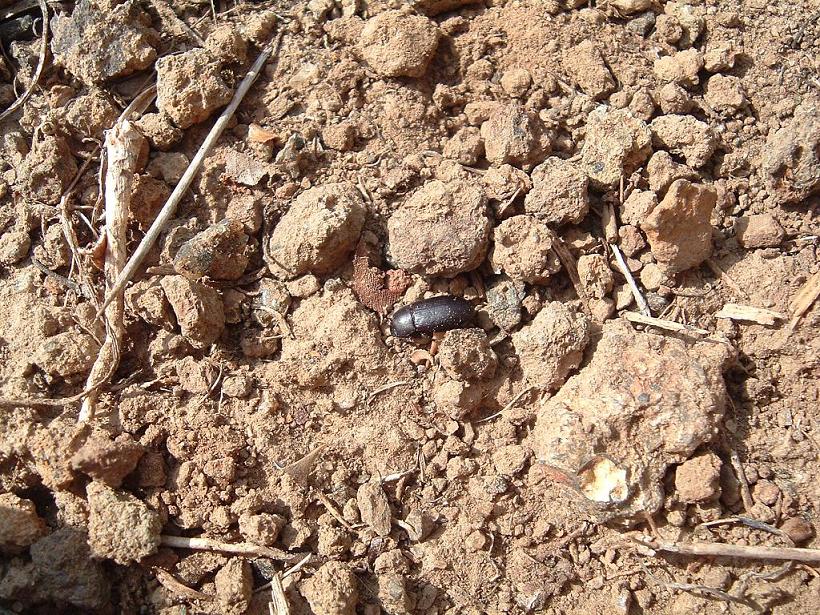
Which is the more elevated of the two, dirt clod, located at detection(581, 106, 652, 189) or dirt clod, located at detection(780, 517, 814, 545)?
dirt clod, located at detection(581, 106, 652, 189)

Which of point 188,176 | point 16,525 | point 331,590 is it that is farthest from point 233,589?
point 188,176

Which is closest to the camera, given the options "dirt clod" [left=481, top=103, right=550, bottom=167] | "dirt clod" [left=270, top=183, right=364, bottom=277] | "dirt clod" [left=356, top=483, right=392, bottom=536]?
"dirt clod" [left=356, top=483, right=392, bottom=536]

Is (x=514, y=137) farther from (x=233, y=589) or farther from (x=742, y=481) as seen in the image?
(x=233, y=589)

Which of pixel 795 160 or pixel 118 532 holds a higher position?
pixel 795 160

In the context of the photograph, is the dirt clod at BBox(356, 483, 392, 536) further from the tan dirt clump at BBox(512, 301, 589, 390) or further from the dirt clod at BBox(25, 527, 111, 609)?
the dirt clod at BBox(25, 527, 111, 609)

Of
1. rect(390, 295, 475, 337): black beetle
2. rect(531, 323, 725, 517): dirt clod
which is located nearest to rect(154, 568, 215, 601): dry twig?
rect(390, 295, 475, 337): black beetle

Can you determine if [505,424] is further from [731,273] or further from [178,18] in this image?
[178,18]
